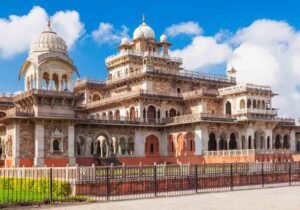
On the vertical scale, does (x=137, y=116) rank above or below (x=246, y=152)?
above

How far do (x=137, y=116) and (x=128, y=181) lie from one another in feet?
85.1

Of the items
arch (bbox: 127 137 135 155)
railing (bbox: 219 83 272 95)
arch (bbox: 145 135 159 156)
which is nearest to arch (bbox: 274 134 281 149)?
railing (bbox: 219 83 272 95)

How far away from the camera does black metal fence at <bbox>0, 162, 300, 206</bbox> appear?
821 inches

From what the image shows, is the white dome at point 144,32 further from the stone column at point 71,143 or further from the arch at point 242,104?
the stone column at point 71,143

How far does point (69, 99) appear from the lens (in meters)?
38.8

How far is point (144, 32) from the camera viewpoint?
60000 mm

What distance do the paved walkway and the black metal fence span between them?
5.24ft

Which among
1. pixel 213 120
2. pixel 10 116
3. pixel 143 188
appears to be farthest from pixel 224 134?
pixel 143 188

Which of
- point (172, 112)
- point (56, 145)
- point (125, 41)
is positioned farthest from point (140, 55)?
point (56, 145)

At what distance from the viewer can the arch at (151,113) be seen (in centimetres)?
4900

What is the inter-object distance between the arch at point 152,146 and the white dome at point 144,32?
1625cm

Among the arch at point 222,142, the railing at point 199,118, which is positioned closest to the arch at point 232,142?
the arch at point 222,142

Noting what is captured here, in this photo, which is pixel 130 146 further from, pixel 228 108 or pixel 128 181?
pixel 128 181

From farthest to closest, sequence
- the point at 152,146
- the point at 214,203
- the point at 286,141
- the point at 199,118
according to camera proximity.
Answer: the point at 286,141 < the point at 152,146 < the point at 199,118 < the point at 214,203
